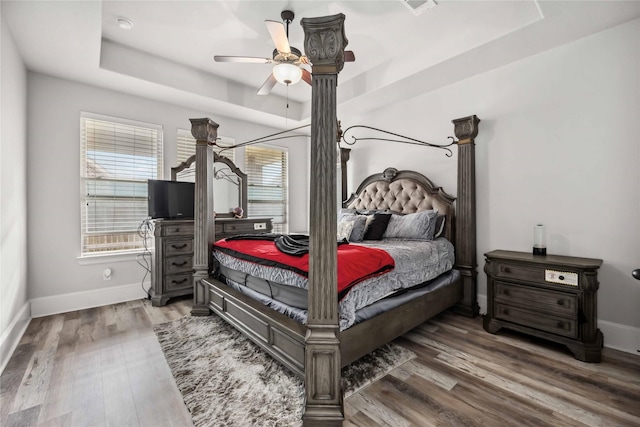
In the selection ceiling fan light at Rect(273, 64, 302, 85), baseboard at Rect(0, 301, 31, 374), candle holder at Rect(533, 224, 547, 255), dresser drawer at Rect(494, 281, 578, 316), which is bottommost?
baseboard at Rect(0, 301, 31, 374)

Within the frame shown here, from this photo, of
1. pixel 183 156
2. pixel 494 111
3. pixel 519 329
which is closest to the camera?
pixel 519 329

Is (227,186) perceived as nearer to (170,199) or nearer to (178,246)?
(170,199)

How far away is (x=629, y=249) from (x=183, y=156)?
5376 millimetres

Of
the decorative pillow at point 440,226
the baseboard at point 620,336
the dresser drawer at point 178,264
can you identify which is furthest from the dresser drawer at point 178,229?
the baseboard at point 620,336

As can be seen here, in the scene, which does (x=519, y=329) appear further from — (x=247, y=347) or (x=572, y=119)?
(x=247, y=347)

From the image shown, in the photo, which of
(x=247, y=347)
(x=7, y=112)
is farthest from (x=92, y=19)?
(x=247, y=347)

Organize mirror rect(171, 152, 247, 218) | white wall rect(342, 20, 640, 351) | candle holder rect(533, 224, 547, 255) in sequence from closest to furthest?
1. white wall rect(342, 20, 640, 351)
2. candle holder rect(533, 224, 547, 255)
3. mirror rect(171, 152, 247, 218)

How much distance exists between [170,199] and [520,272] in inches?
167

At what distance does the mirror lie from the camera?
4.62m

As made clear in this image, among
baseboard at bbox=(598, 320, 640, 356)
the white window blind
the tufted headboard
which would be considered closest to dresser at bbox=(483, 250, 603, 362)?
baseboard at bbox=(598, 320, 640, 356)

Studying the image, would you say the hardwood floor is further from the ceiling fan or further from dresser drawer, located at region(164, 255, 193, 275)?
the ceiling fan

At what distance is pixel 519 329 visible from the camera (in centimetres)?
264

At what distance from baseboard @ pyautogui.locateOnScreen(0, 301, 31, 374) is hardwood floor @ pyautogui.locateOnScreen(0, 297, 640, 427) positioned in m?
0.06

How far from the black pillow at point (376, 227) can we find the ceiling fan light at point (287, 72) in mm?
1836
